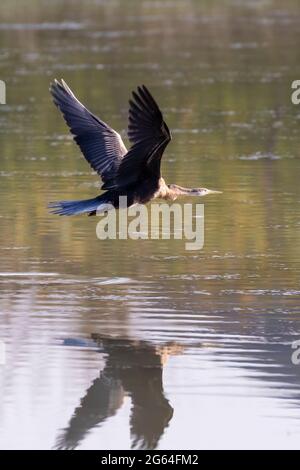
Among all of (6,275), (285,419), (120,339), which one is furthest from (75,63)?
(285,419)

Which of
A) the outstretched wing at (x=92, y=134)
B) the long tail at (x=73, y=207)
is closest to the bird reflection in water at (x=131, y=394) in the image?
the long tail at (x=73, y=207)

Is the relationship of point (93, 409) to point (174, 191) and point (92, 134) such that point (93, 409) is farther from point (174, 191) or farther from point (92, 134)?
point (92, 134)

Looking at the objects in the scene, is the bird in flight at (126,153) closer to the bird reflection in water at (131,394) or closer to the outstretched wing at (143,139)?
the outstretched wing at (143,139)

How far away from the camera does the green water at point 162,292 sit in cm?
752

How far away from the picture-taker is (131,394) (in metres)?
7.97

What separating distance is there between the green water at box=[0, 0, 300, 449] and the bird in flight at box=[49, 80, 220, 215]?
1.74 feet

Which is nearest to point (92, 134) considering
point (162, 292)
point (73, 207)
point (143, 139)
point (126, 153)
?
point (126, 153)

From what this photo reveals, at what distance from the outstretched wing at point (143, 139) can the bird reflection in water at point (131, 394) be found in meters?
1.73

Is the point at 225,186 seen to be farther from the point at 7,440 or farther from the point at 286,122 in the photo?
the point at 7,440

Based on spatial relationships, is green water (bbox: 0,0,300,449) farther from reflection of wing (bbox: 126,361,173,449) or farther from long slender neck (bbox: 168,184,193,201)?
long slender neck (bbox: 168,184,193,201)

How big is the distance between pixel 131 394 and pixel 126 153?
328cm

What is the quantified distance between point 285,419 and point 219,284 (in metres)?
3.09

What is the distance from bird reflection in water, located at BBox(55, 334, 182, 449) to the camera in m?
7.30
